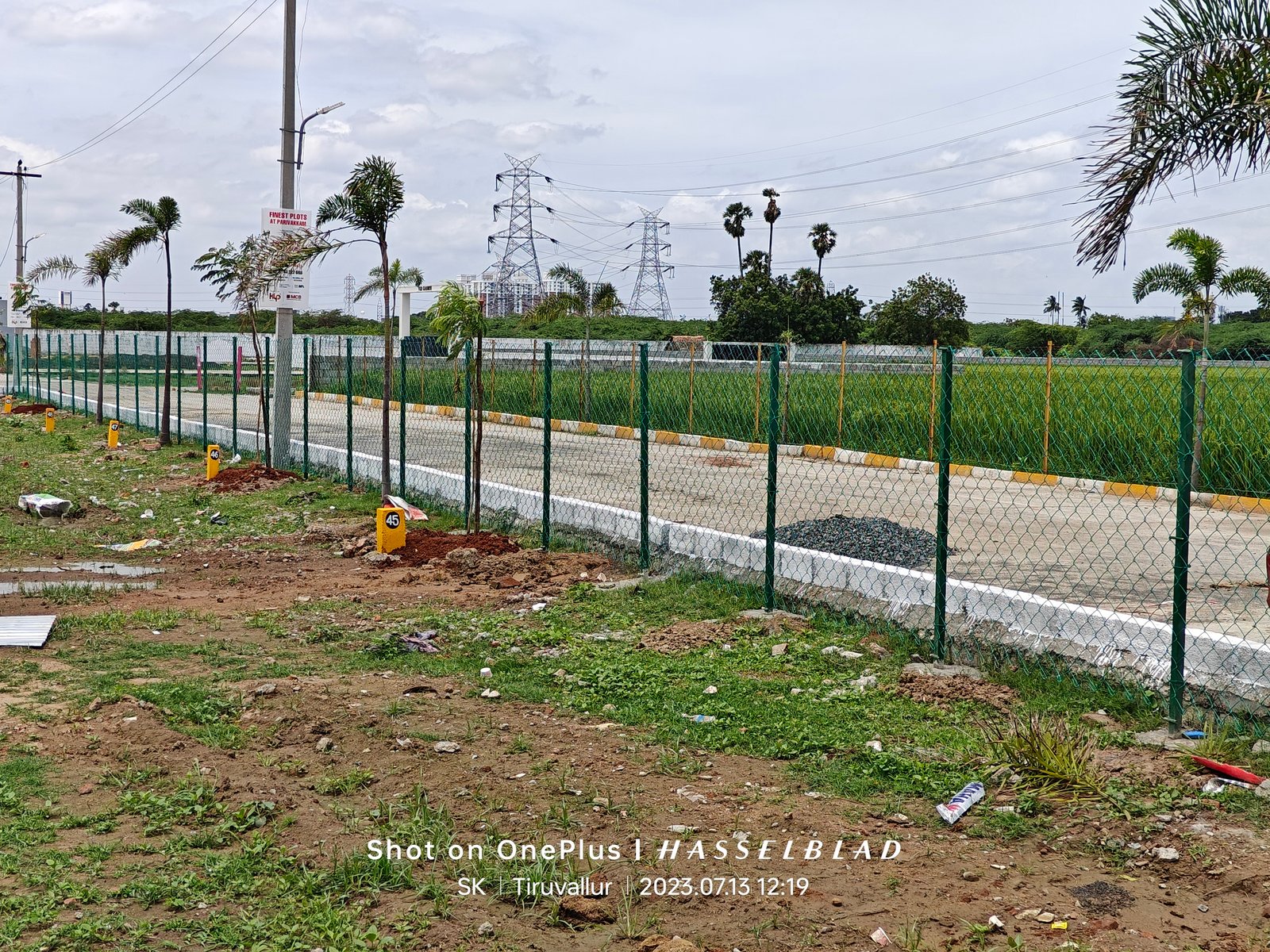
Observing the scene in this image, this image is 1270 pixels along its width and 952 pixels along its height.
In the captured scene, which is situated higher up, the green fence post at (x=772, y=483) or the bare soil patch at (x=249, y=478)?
the green fence post at (x=772, y=483)

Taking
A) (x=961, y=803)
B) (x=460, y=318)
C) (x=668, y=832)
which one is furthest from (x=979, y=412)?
(x=668, y=832)

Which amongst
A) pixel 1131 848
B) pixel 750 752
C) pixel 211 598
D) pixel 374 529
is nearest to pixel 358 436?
pixel 374 529

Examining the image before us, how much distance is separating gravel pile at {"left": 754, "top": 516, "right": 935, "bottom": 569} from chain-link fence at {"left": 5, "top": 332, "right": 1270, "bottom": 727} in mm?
29

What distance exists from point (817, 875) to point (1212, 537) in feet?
30.5

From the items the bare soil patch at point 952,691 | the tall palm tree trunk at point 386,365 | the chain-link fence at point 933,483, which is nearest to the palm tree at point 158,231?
the chain-link fence at point 933,483

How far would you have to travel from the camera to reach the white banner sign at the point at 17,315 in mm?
35062

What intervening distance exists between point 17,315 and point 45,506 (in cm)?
2611

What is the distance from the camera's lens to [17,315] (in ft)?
118

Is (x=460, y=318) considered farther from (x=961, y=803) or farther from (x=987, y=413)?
(x=987, y=413)

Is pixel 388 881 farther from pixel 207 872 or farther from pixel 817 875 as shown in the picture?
pixel 817 875

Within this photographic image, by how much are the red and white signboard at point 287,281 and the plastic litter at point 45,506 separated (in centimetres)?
429

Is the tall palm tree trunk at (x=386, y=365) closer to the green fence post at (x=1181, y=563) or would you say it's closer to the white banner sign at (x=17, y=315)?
the green fence post at (x=1181, y=563)

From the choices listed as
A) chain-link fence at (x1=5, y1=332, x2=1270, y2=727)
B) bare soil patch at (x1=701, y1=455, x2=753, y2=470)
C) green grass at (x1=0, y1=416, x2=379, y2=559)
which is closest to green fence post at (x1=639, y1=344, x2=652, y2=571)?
chain-link fence at (x1=5, y1=332, x2=1270, y2=727)

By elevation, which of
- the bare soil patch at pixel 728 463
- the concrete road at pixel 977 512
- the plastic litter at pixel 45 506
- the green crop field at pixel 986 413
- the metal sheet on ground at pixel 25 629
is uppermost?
the green crop field at pixel 986 413
